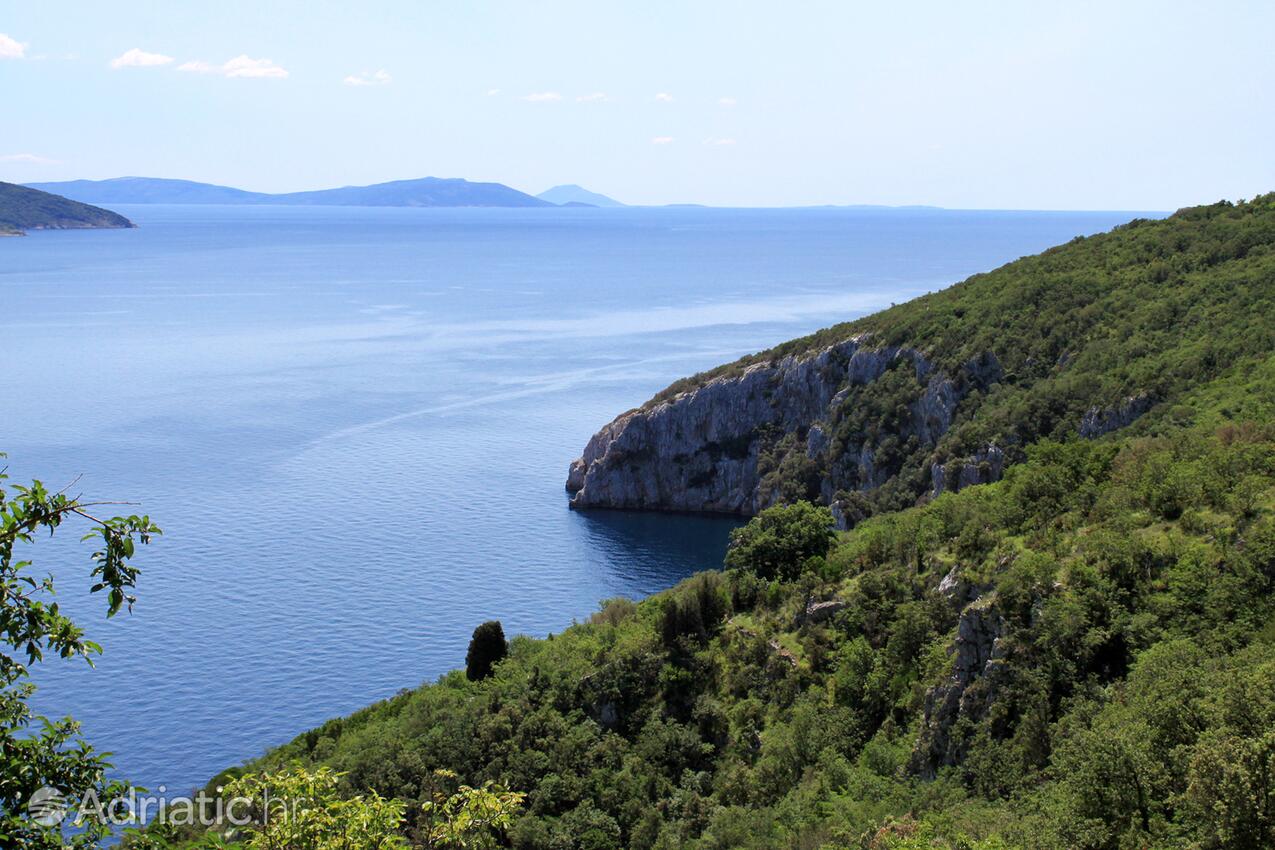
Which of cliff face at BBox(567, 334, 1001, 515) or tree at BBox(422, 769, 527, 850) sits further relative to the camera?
cliff face at BBox(567, 334, 1001, 515)

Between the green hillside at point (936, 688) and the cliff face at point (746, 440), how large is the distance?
1202 inches

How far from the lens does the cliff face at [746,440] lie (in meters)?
83.3

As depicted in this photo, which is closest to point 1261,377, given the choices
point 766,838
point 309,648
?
point 766,838

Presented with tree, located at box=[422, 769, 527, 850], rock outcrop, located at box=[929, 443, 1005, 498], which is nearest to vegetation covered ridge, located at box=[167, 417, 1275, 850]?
tree, located at box=[422, 769, 527, 850]

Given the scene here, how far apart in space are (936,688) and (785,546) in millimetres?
13235

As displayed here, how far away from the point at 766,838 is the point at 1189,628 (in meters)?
11.8

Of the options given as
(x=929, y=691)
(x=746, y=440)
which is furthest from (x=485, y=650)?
(x=746, y=440)

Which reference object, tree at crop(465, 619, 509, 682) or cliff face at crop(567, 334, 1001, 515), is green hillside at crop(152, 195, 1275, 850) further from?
cliff face at crop(567, 334, 1001, 515)

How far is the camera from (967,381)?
76562 mm

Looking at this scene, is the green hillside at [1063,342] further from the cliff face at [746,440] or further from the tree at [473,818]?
the tree at [473,818]

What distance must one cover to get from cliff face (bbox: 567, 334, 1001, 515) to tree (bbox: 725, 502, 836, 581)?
3725cm

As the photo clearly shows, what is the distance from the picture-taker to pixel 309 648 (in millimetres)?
57062

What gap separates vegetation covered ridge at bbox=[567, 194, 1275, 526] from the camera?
64.2 metres

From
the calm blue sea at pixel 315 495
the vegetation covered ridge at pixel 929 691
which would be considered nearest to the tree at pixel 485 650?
the vegetation covered ridge at pixel 929 691
